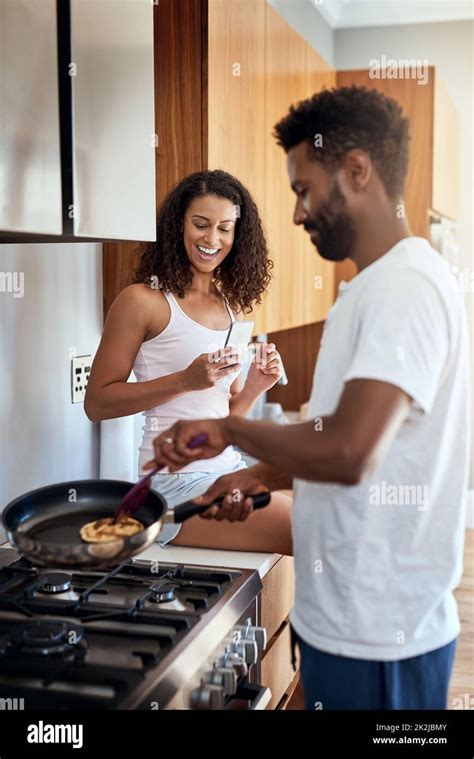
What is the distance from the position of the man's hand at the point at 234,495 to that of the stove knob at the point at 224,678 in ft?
0.64

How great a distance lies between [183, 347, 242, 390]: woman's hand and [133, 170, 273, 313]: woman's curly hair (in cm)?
23

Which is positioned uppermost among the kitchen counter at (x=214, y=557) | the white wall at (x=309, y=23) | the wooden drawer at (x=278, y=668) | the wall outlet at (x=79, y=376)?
the white wall at (x=309, y=23)

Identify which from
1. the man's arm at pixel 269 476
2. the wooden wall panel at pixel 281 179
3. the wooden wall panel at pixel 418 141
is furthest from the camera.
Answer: the wooden wall panel at pixel 418 141

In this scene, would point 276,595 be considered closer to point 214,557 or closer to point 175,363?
point 214,557

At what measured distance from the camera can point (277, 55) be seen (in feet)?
7.17

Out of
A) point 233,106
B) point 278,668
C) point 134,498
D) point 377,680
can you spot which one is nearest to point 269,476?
point 134,498

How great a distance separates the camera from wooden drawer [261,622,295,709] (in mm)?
1403

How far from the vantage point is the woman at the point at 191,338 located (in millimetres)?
1465

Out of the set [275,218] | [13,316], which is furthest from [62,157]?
[275,218]

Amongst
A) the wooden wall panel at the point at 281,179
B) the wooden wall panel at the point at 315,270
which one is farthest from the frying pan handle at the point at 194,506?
the wooden wall panel at the point at 315,270

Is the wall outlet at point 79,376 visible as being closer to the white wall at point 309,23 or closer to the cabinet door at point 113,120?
the cabinet door at point 113,120

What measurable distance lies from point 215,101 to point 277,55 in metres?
0.56

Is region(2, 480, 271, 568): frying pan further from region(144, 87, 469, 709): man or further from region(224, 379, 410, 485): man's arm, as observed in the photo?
region(224, 379, 410, 485): man's arm

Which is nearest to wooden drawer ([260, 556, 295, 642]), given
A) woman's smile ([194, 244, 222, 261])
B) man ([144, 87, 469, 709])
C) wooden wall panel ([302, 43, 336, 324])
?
man ([144, 87, 469, 709])
